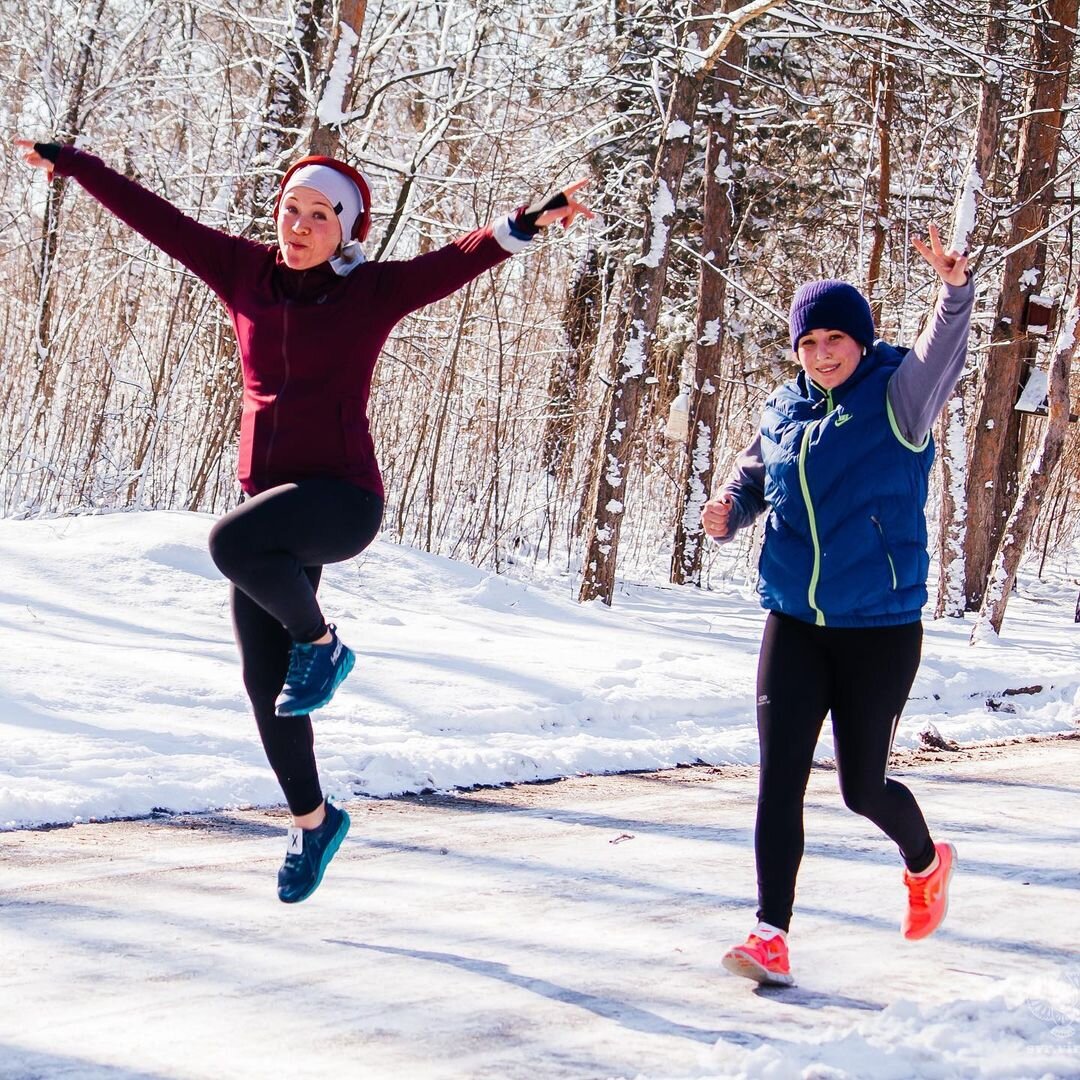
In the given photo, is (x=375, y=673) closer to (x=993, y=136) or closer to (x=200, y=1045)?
(x=200, y=1045)

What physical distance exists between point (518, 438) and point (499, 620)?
3362 millimetres

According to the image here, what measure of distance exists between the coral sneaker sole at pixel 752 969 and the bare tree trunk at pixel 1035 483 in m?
9.35

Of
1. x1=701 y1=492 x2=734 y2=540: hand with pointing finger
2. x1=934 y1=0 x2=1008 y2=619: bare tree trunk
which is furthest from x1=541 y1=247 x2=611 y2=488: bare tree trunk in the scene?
x1=701 y1=492 x2=734 y2=540: hand with pointing finger

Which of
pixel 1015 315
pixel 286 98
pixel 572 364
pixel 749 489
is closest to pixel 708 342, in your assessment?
pixel 572 364

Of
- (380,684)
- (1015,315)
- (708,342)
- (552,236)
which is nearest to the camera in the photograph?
(380,684)

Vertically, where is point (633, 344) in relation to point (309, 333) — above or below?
above

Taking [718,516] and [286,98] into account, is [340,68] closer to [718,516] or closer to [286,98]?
[286,98]

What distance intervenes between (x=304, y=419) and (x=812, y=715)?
1.63 m

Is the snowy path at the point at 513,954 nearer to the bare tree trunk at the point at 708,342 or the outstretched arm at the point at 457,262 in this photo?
the outstretched arm at the point at 457,262

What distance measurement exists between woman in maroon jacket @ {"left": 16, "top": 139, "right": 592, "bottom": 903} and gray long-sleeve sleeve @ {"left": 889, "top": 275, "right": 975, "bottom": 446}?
109cm

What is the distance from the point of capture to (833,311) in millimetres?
3754

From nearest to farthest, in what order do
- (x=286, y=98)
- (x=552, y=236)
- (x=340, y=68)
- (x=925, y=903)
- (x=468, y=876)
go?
(x=925, y=903)
(x=468, y=876)
(x=340, y=68)
(x=286, y=98)
(x=552, y=236)

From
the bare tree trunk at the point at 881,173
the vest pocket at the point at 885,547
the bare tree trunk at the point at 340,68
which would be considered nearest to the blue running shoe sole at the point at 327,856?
the vest pocket at the point at 885,547

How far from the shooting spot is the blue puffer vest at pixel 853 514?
365cm
